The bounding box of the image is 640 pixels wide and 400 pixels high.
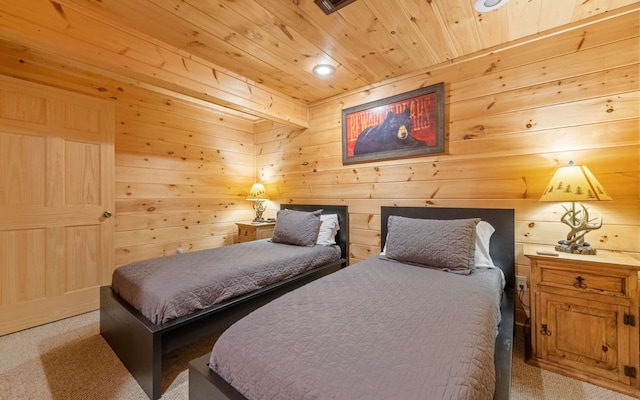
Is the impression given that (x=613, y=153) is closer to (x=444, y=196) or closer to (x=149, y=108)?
(x=444, y=196)

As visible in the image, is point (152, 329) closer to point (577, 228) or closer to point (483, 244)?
point (483, 244)

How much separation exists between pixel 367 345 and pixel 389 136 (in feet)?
7.30

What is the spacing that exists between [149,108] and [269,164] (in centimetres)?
160

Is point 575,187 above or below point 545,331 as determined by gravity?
above

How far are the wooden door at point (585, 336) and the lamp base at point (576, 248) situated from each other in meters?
0.32

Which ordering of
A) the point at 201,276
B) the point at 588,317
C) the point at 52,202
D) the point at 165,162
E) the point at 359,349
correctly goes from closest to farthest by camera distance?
the point at 359,349, the point at 588,317, the point at 201,276, the point at 52,202, the point at 165,162

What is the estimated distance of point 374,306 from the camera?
1.35 metres

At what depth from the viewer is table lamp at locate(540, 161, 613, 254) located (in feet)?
5.53

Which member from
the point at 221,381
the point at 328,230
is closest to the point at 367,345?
the point at 221,381

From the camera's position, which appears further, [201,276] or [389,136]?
[389,136]

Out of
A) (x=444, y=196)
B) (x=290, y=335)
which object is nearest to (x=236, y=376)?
(x=290, y=335)

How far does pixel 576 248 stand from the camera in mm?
1800

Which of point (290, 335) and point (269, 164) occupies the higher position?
point (269, 164)

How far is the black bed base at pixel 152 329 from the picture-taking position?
1516mm
